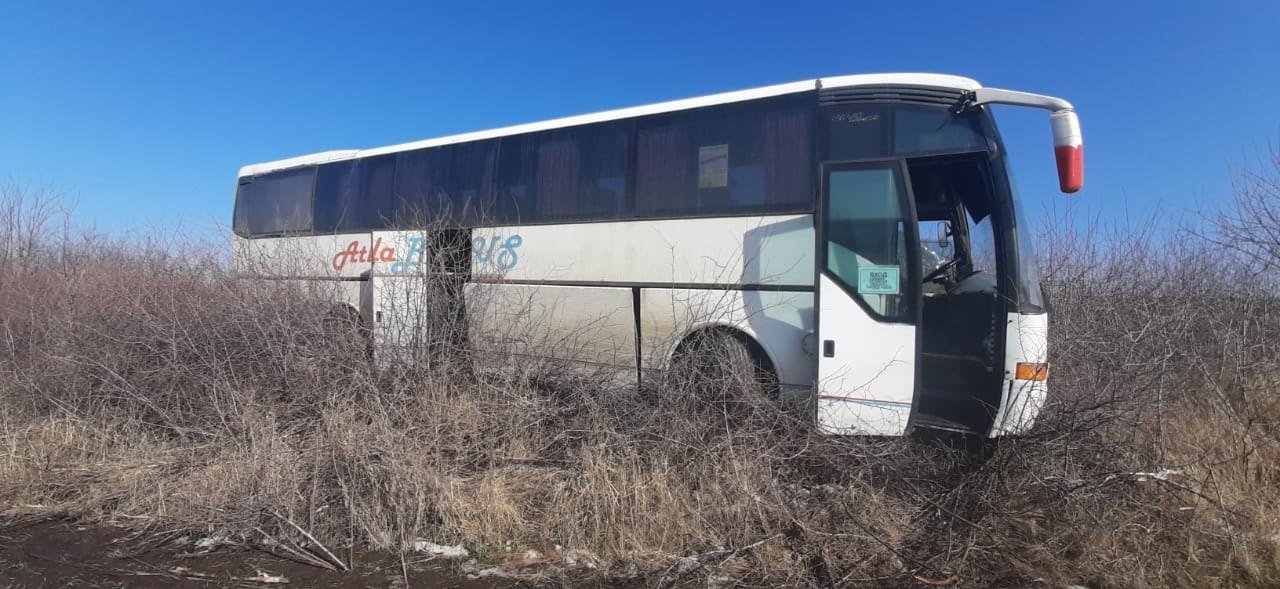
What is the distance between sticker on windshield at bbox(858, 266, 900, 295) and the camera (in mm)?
4992

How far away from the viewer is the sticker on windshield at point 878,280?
16.4 feet

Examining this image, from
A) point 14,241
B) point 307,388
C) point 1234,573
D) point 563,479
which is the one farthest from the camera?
point 14,241

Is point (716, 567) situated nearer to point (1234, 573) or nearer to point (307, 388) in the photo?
point (1234, 573)

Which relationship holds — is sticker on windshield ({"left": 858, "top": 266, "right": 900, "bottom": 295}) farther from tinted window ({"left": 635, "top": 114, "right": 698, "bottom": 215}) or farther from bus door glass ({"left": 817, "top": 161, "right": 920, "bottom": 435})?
tinted window ({"left": 635, "top": 114, "right": 698, "bottom": 215})

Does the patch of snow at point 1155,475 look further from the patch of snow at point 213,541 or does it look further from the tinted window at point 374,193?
the tinted window at point 374,193

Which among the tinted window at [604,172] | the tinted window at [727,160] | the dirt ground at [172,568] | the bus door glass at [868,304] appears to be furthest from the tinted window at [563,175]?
the dirt ground at [172,568]

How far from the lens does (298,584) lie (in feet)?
12.0

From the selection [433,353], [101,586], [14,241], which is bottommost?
[101,586]

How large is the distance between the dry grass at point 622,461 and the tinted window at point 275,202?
3.05 meters

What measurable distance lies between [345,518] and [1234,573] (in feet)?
16.1

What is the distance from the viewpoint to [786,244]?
545 centimetres

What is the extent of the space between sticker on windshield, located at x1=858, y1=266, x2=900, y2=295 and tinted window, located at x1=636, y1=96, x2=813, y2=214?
75 centimetres

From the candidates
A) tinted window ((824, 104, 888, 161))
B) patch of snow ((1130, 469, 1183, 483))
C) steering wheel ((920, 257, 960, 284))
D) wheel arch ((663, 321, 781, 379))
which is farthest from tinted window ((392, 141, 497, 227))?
patch of snow ((1130, 469, 1183, 483))

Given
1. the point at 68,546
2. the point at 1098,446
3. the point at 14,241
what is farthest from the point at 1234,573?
the point at 14,241
